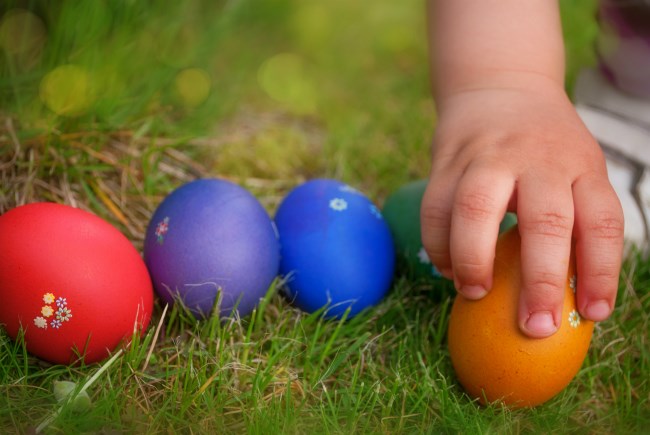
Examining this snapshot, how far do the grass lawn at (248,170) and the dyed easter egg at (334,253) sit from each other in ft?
0.17

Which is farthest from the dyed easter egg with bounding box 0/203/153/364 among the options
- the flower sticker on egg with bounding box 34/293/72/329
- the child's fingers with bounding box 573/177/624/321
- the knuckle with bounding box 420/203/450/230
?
the child's fingers with bounding box 573/177/624/321

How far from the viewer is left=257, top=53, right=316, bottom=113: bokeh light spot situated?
2658mm

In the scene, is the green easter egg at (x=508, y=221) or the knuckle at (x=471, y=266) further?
the green easter egg at (x=508, y=221)

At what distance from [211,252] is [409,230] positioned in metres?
0.50

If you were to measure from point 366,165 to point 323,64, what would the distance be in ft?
2.65

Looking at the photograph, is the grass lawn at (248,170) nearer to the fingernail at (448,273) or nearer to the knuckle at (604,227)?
the fingernail at (448,273)

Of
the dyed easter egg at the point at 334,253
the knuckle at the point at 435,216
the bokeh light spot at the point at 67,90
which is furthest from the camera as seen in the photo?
the bokeh light spot at the point at 67,90

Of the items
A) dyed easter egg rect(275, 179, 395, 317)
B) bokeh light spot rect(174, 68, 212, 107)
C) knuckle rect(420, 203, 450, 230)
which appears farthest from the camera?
bokeh light spot rect(174, 68, 212, 107)

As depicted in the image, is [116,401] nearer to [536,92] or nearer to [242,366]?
[242,366]

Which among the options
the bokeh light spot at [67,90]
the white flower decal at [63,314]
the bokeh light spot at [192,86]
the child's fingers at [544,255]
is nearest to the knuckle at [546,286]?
the child's fingers at [544,255]

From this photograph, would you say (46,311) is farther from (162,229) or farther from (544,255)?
(544,255)

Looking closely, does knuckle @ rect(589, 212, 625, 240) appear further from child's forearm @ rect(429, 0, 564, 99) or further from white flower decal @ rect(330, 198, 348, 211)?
white flower decal @ rect(330, 198, 348, 211)

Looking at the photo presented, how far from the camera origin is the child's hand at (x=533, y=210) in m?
1.29

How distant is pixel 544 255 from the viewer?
1283mm
